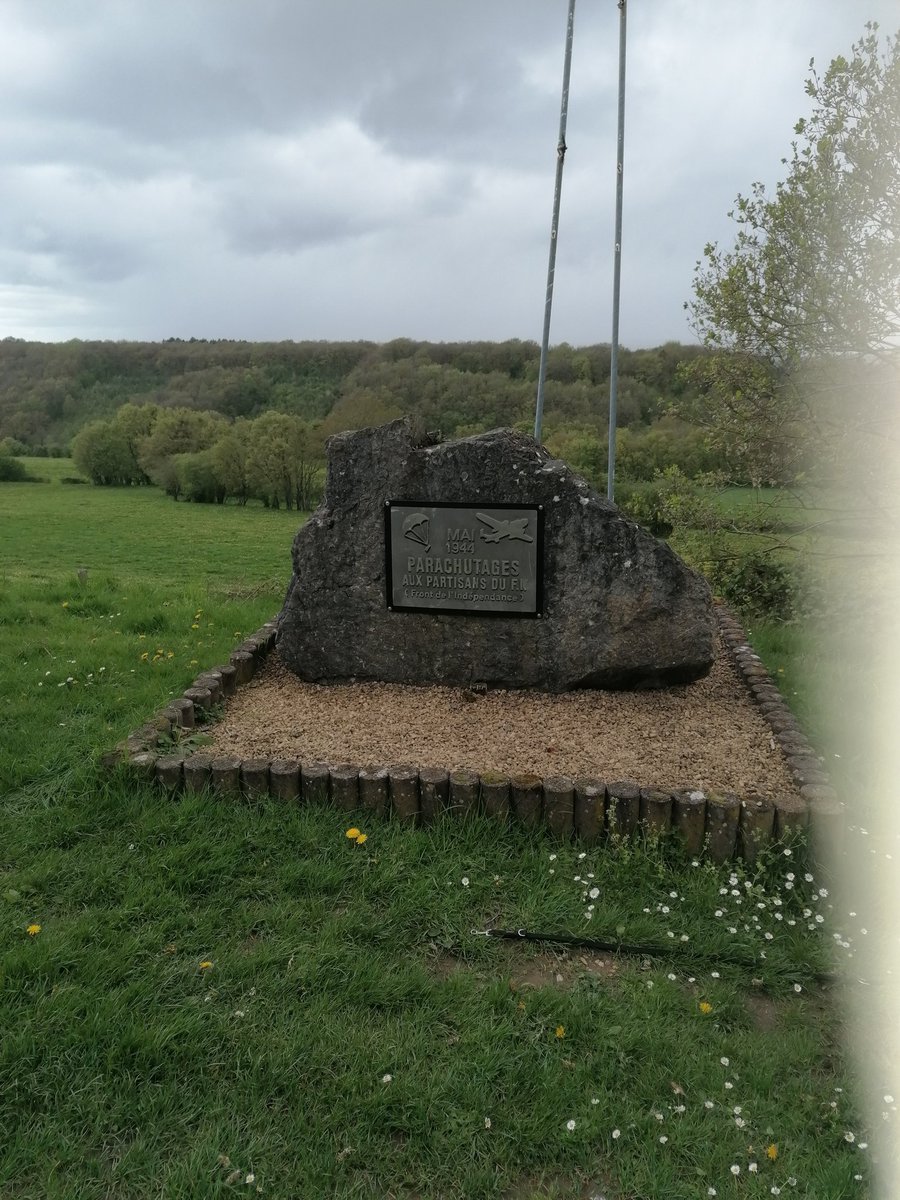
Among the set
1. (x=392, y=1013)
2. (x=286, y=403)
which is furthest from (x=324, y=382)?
(x=392, y=1013)

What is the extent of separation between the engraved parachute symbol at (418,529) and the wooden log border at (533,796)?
187 centimetres

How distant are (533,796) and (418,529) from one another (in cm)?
231

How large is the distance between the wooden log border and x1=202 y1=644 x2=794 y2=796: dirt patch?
18 cm

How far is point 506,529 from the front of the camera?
5332 millimetres

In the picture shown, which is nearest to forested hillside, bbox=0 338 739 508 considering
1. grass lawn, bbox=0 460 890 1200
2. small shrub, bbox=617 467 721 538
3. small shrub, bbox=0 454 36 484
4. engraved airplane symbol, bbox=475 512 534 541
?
small shrub, bbox=617 467 721 538

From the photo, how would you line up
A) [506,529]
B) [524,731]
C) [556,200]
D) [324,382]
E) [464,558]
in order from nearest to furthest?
[524,731] < [506,529] < [464,558] < [556,200] < [324,382]

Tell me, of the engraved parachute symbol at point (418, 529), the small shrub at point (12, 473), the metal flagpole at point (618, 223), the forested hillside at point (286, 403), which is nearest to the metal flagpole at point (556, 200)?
the metal flagpole at point (618, 223)

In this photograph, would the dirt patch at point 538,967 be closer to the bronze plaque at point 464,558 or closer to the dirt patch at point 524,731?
the dirt patch at point 524,731

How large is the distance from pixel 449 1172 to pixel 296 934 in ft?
3.87

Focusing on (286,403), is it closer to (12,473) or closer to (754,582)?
(12,473)

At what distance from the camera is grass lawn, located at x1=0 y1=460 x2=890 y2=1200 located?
2.28 meters

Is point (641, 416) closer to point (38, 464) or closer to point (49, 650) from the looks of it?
point (49, 650)

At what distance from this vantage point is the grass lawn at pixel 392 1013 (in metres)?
2.28

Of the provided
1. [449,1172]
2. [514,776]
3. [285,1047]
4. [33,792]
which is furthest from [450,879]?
[33,792]
